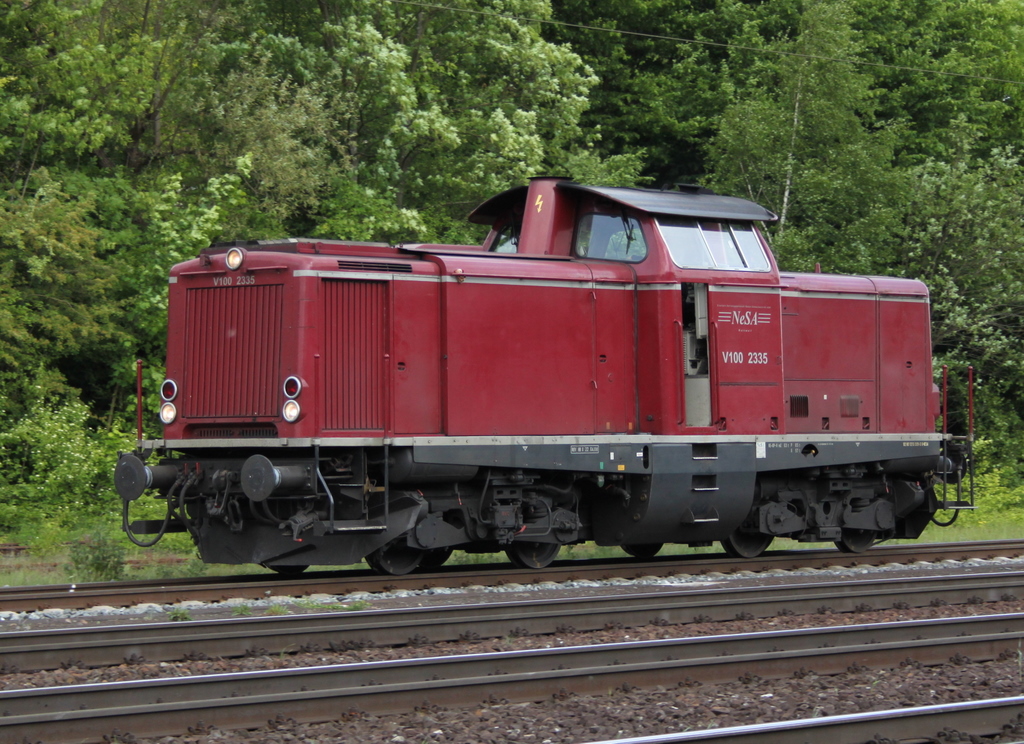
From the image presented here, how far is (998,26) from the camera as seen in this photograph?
127 feet

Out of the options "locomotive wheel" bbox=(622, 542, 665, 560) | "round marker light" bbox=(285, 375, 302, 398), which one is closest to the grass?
"locomotive wheel" bbox=(622, 542, 665, 560)

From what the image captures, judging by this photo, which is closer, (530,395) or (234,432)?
(234,432)

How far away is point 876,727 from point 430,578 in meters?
6.27

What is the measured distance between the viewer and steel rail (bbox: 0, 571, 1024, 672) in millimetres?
8039

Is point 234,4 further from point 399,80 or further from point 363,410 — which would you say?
point 363,410

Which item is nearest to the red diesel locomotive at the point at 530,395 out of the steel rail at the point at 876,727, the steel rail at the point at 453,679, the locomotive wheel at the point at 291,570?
the locomotive wheel at the point at 291,570

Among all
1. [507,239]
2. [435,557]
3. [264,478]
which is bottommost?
[435,557]

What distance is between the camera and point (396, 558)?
12.3 m

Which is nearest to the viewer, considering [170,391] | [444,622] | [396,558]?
[444,622]

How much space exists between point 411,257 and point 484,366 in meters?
1.31

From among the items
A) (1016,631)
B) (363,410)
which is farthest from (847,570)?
(363,410)

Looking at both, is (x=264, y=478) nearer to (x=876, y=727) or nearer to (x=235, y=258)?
(x=235, y=258)

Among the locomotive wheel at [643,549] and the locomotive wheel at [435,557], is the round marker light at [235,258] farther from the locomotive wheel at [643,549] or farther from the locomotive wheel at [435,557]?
the locomotive wheel at [643,549]

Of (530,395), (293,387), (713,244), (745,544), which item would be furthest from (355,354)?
(745,544)
